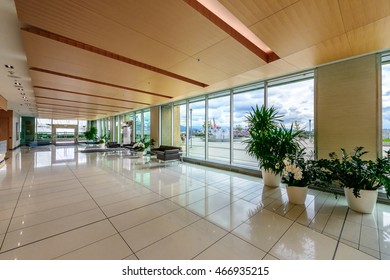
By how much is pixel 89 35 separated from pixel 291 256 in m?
4.29

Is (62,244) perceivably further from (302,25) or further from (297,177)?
(302,25)

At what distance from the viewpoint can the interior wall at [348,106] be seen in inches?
137

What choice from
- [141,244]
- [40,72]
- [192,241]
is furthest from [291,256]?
[40,72]

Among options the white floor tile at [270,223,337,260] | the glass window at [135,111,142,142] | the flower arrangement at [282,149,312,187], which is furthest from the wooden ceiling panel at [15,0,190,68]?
the glass window at [135,111,142,142]

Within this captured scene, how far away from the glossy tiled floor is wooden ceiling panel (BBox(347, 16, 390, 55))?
3.00m

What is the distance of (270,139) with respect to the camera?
154 inches

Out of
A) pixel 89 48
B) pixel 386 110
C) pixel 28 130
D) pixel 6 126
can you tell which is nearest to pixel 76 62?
pixel 89 48

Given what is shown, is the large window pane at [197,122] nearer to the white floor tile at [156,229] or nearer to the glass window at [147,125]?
the glass window at [147,125]

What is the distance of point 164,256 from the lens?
5.84 ft

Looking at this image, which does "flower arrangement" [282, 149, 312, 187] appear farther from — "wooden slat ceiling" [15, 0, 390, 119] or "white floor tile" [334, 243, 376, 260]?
"wooden slat ceiling" [15, 0, 390, 119]

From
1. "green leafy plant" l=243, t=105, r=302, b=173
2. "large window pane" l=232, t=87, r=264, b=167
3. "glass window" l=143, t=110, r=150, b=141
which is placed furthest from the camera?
"glass window" l=143, t=110, r=150, b=141

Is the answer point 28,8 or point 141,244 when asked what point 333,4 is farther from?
point 28,8

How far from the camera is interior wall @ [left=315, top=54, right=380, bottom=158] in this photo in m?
3.48

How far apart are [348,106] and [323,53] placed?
4.45 ft
